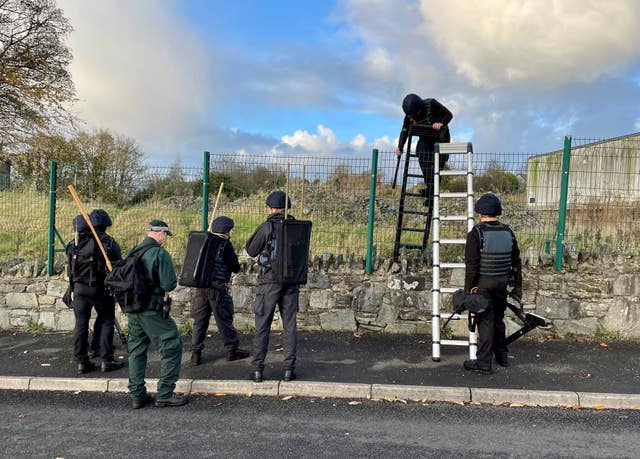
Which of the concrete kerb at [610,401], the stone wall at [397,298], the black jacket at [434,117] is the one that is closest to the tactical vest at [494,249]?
the concrete kerb at [610,401]

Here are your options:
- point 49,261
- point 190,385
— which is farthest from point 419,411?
point 49,261

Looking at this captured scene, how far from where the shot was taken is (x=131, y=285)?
4789 mm

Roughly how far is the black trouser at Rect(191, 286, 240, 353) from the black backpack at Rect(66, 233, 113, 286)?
1190mm

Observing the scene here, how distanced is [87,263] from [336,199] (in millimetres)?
3860

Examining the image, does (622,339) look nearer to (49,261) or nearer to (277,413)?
(277,413)

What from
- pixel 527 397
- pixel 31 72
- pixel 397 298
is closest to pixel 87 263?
pixel 397 298

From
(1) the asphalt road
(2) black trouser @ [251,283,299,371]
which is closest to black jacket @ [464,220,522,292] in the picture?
(1) the asphalt road

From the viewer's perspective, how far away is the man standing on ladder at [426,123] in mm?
7707

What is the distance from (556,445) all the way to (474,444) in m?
0.69

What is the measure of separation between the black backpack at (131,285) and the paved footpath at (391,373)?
125 cm

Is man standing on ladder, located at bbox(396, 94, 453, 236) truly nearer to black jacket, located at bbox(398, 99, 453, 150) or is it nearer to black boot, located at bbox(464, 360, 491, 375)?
black jacket, located at bbox(398, 99, 453, 150)

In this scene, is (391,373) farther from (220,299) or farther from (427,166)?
(427,166)

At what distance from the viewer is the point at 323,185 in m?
8.12

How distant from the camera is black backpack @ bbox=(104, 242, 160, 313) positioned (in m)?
4.80
